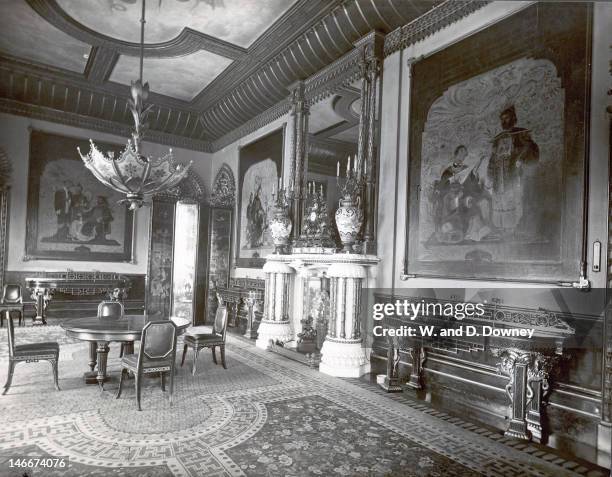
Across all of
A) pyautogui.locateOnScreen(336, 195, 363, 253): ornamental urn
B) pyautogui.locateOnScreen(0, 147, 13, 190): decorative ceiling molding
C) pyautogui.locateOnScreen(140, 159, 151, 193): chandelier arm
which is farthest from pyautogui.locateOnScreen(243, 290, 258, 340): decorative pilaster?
pyautogui.locateOnScreen(0, 147, 13, 190): decorative ceiling molding

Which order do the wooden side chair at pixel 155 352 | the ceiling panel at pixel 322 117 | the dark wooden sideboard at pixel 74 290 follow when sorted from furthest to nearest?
the dark wooden sideboard at pixel 74 290 → the ceiling panel at pixel 322 117 → the wooden side chair at pixel 155 352

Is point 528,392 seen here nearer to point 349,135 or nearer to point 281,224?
point 281,224

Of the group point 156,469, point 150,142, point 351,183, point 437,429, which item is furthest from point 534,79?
point 150,142

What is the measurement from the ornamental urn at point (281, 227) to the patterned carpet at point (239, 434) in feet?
9.80

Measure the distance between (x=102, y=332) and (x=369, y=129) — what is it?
451 cm

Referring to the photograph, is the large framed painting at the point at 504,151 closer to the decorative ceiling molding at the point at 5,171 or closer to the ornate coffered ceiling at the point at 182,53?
the ornate coffered ceiling at the point at 182,53

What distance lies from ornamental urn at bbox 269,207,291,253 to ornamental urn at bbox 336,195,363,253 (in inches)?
67.8

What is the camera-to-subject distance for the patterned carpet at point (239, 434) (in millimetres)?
3193

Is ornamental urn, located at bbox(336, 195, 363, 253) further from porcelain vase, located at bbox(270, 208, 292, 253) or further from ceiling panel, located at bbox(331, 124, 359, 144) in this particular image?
ceiling panel, located at bbox(331, 124, 359, 144)

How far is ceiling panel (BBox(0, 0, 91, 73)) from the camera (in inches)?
285

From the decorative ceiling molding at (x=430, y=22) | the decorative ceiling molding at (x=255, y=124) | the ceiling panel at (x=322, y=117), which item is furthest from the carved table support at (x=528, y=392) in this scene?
the decorative ceiling molding at (x=255, y=124)

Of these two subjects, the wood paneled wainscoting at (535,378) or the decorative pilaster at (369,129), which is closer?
the wood paneled wainscoting at (535,378)

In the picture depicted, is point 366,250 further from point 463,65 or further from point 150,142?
point 150,142

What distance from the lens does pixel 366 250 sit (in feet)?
20.6
